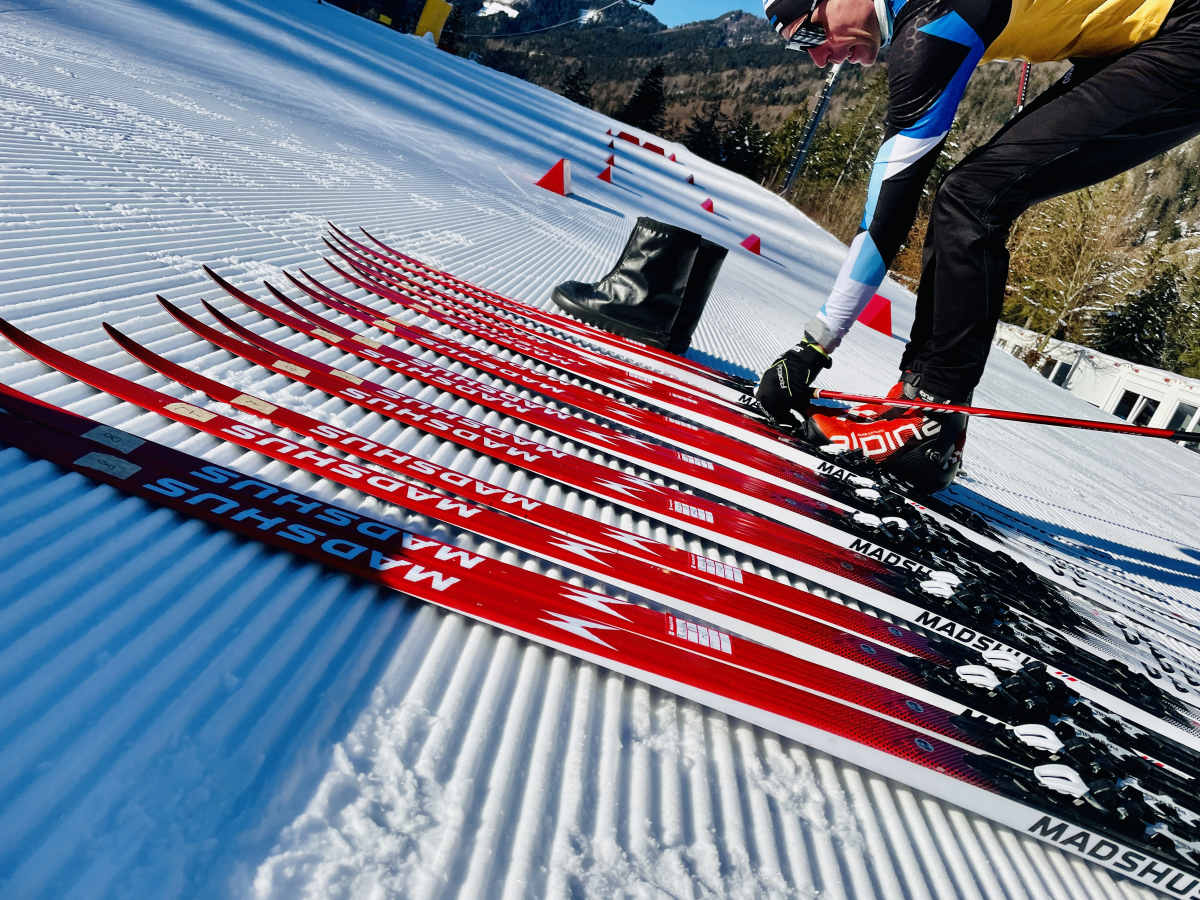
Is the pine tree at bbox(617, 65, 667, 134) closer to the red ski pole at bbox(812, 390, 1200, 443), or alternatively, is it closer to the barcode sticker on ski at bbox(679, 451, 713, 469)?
the red ski pole at bbox(812, 390, 1200, 443)

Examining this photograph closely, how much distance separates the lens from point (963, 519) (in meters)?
2.36

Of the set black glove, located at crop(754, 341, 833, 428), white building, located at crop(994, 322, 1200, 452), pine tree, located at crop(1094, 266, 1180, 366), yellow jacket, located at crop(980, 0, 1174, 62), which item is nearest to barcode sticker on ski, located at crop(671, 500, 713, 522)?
black glove, located at crop(754, 341, 833, 428)

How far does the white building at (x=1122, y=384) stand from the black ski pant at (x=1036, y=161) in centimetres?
2314

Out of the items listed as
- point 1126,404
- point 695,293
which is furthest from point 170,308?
point 1126,404

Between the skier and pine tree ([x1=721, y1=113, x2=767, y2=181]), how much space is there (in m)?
49.9

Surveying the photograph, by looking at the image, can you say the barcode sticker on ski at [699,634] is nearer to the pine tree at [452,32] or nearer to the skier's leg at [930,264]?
the skier's leg at [930,264]

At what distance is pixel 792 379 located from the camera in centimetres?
247

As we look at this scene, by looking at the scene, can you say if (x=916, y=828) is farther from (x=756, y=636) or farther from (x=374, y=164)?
(x=374, y=164)

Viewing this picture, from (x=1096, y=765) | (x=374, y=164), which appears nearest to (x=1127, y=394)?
(x=374, y=164)

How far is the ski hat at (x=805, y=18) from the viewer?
6.97 feet

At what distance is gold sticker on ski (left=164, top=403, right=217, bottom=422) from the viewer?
1.47 m

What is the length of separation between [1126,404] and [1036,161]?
105 ft

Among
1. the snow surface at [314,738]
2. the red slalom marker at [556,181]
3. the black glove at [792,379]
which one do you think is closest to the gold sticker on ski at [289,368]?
the snow surface at [314,738]

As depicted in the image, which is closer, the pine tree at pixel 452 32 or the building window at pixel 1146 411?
the building window at pixel 1146 411
